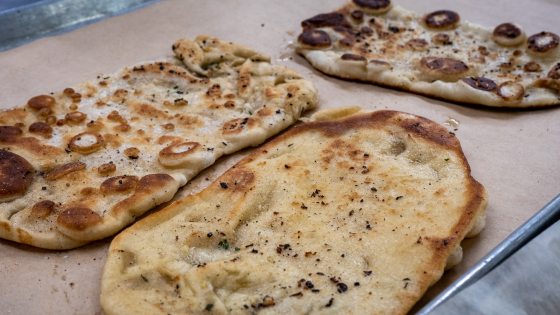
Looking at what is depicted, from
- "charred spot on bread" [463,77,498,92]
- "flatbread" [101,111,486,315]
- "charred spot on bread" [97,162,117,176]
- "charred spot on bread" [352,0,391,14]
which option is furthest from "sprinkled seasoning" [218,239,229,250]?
"charred spot on bread" [352,0,391,14]

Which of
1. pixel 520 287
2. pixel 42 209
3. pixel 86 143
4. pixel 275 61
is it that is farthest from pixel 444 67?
pixel 42 209

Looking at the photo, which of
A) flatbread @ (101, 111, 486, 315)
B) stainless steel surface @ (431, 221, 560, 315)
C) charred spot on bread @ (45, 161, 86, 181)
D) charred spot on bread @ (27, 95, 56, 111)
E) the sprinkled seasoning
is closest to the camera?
stainless steel surface @ (431, 221, 560, 315)

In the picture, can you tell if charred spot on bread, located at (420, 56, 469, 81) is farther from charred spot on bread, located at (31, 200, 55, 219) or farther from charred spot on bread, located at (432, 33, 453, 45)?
charred spot on bread, located at (31, 200, 55, 219)

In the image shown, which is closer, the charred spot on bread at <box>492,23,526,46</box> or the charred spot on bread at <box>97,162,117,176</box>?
the charred spot on bread at <box>97,162,117,176</box>

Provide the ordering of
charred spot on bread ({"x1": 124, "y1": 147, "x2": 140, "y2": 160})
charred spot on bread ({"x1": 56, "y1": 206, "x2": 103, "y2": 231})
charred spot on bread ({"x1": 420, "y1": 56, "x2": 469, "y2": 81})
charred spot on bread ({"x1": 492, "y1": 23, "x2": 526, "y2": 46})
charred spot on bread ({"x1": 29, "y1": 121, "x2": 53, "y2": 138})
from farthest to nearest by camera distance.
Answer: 1. charred spot on bread ({"x1": 492, "y1": 23, "x2": 526, "y2": 46})
2. charred spot on bread ({"x1": 420, "y1": 56, "x2": 469, "y2": 81})
3. charred spot on bread ({"x1": 29, "y1": 121, "x2": 53, "y2": 138})
4. charred spot on bread ({"x1": 124, "y1": 147, "x2": 140, "y2": 160})
5. charred spot on bread ({"x1": 56, "y1": 206, "x2": 103, "y2": 231})

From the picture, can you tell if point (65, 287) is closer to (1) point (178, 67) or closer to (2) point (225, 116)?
(2) point (225, 116)

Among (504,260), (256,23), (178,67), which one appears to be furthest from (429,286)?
(256,23)

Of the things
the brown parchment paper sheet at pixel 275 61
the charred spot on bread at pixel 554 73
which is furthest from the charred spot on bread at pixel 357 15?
the charred spot on bread at pixel 554 73
